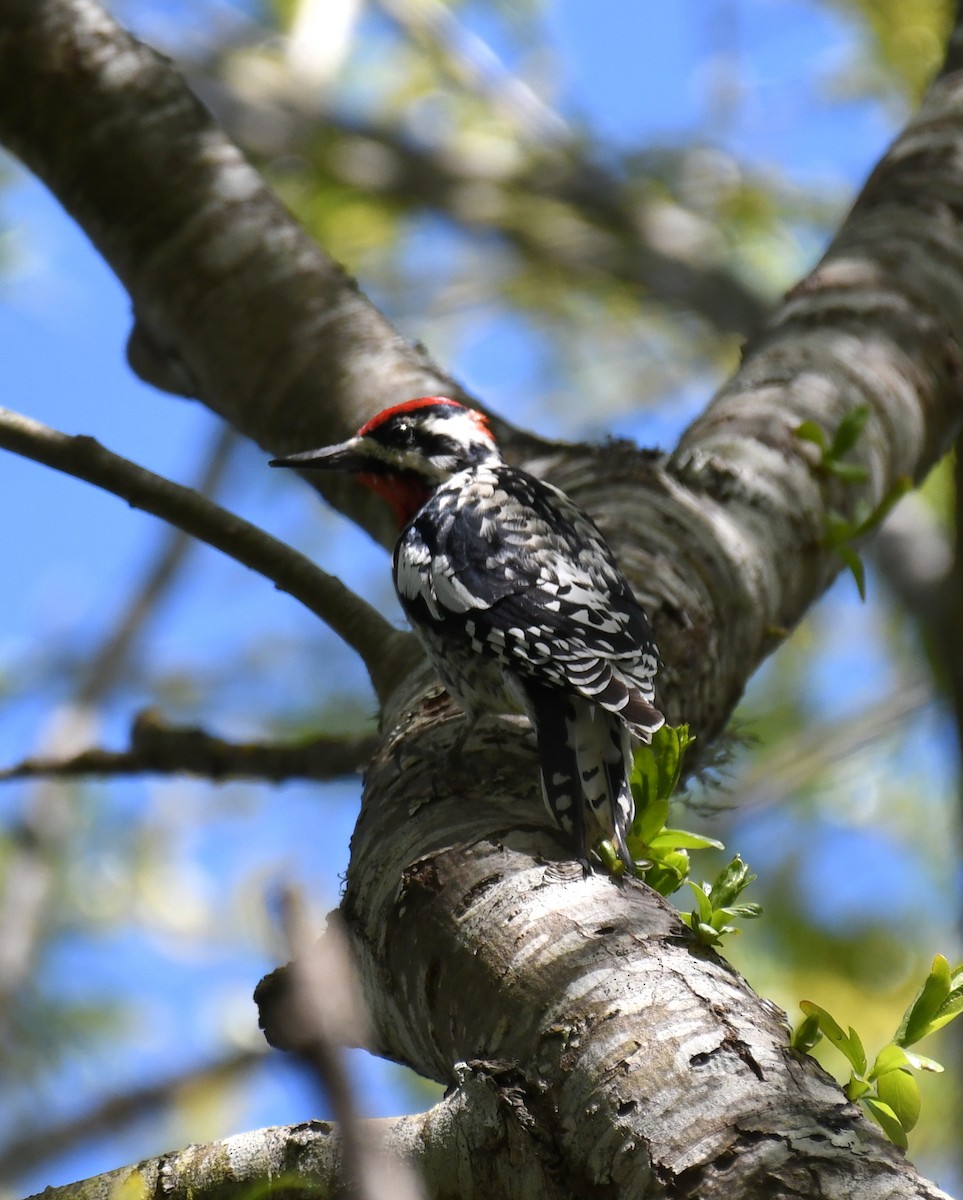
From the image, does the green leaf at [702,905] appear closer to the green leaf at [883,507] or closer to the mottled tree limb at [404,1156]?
the mottled tree limb at [404,1156]

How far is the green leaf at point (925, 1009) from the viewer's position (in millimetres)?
1516

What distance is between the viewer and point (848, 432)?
8.49ft

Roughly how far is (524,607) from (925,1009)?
1.05 m

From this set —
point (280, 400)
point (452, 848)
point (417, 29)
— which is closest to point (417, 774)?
point (452, 848)

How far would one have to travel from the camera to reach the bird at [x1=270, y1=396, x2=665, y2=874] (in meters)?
1.94

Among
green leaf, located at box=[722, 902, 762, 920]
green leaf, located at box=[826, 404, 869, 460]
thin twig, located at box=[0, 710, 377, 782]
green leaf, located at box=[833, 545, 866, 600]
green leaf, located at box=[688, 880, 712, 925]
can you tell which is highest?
thin twig, located at box=[0, 710, 377, 782]

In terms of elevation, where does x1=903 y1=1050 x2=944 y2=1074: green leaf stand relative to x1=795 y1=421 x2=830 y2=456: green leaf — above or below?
below

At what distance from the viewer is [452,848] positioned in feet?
5.67

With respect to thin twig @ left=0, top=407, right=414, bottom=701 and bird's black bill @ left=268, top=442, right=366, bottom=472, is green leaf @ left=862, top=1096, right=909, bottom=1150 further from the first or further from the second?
bird's black bill @ left=268, top=442, right=366, bottom=472

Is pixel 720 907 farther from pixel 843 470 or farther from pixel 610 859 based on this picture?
pixel 843 470

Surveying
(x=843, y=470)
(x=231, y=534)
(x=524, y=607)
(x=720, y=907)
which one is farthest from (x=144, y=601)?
(x=720, y=907)

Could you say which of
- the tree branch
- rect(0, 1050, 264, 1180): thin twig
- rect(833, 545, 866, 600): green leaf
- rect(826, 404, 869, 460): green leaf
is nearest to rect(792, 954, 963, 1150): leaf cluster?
the tree branch

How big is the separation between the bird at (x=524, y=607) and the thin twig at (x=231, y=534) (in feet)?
0.30

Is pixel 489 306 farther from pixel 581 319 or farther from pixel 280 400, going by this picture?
pixel 280 400
